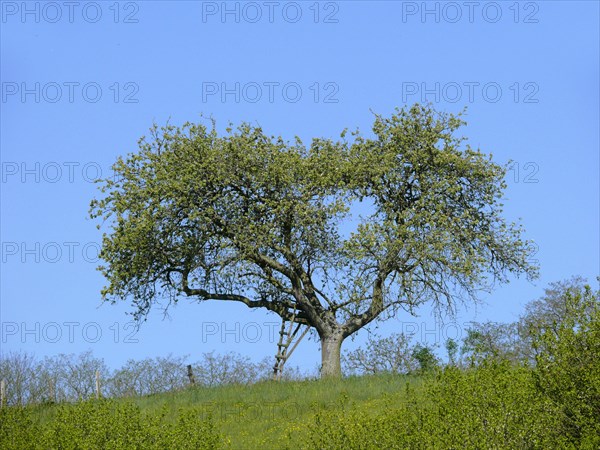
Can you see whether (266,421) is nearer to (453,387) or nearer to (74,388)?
(453,387)

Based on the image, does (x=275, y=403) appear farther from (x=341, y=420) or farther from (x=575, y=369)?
(x=575, y=369)

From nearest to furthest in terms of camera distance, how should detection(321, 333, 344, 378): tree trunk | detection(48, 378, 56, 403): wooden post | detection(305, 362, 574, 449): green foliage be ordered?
detection(305, 362, 574, 449): green foliage
detection(321, 333, 344, 378): tree trunk
detection(48, 378, 56, 403): wooden post

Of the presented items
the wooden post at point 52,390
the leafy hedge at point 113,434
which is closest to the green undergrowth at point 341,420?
the leafy hedge at point 113,434

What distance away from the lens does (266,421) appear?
25.9m

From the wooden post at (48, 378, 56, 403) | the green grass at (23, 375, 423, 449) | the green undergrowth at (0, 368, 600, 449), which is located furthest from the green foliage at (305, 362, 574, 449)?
the wooden post at (48, 378, 56, 403)

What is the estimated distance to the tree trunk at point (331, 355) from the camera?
114 ft

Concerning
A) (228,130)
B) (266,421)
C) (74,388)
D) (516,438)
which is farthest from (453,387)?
(74,388)

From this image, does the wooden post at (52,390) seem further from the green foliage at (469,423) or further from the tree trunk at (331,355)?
the green foliage at (469,423)

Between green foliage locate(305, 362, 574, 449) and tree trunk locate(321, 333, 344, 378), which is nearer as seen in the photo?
green foliage locate(305, 362, 574, 449)

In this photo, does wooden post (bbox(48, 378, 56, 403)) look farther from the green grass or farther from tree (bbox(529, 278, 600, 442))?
tree (bbox(529, 278, 600, 442))

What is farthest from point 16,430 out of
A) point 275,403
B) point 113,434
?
point 275,403

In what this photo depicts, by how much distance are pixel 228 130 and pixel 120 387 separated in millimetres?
16884

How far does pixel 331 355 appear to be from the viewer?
34906 millimetres

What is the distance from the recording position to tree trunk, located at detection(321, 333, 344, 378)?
3472 cm
